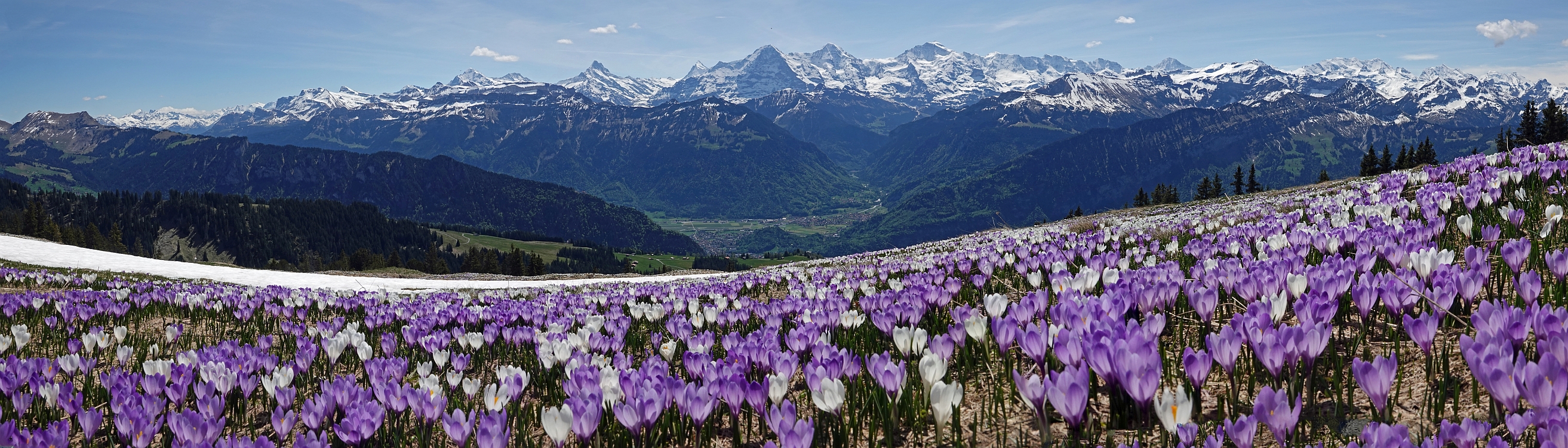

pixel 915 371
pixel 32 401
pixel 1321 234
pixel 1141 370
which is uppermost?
pixel 1321 234

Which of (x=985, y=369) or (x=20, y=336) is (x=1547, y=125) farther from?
(x=20, y=336)

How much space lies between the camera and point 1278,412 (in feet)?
7.75

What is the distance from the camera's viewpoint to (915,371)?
4.06 meters

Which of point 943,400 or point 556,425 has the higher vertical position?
point 943,400

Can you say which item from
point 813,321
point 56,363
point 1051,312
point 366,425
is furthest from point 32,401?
point 1051,312

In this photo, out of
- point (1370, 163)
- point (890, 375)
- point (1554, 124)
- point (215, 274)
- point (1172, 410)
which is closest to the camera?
point (1172, 410)

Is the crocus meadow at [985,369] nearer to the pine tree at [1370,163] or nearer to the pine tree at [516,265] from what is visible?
the pine tree at [516,265]

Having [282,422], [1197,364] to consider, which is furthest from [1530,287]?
[282,422]

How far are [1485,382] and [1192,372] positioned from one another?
2.77 ft

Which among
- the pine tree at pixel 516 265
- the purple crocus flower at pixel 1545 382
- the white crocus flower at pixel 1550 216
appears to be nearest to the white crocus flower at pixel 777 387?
the purple crocus flower at pixel 1545 382

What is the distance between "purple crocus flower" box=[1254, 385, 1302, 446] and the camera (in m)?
2.35

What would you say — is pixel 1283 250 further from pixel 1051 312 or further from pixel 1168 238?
pixel 1168 238

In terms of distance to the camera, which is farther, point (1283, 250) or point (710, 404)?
point (1283, 250)

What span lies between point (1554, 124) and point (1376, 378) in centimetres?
12028
